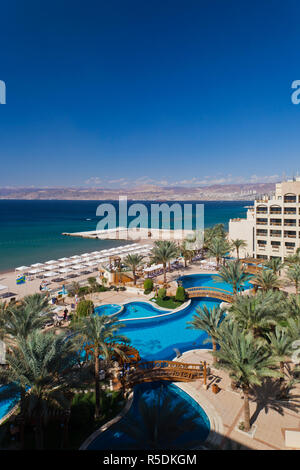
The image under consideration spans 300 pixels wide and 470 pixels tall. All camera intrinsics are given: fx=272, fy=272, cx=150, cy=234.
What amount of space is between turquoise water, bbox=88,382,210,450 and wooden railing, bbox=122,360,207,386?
0.54 metres

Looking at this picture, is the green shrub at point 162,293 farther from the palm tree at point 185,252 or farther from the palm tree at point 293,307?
the palm tree at point 293,307

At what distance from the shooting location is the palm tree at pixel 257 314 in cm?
1498

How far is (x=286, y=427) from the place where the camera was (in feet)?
35.4

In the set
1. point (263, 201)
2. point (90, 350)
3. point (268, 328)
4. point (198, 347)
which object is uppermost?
point (263, 201)

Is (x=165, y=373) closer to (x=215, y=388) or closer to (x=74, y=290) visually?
(x=215, y=388)

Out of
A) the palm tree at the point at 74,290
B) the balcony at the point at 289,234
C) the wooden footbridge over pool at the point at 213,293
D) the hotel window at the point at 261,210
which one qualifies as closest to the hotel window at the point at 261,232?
the hotel window at the point at 261,210

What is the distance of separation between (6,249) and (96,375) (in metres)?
59.2

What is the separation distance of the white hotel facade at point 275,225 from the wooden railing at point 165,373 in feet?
93.6

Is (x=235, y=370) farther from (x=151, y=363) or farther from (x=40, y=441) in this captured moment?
(x=40, y=441)

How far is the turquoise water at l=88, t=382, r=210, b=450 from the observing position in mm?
10586

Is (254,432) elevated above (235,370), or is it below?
below

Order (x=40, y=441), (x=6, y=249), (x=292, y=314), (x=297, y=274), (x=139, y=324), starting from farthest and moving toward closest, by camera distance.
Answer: (x=6, y=249)
(x=297, y=274)
(x=139, y=324)
(x=292, y=314)
(x=40, y=441)

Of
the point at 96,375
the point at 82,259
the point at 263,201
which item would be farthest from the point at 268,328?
the point at 82,259

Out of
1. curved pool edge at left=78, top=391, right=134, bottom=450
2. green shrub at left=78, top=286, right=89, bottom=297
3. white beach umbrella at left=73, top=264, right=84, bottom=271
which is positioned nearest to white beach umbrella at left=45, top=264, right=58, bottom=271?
white beach umbrella at left=73, top=264, right=84, bottom=271
